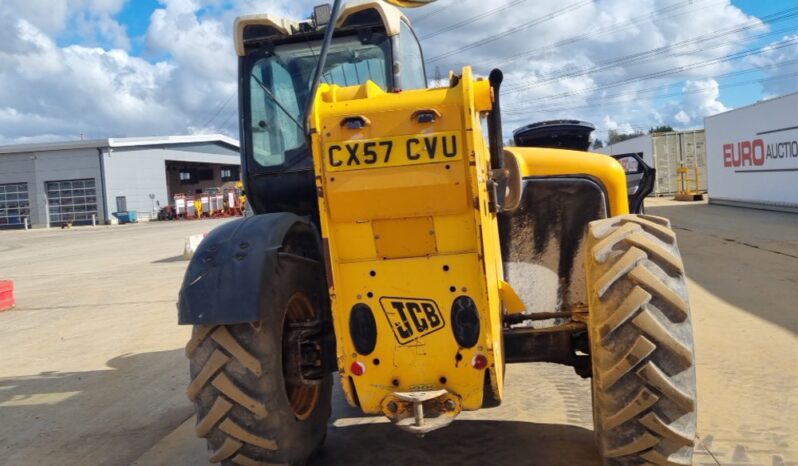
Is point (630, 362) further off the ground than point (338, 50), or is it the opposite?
point (338, 50)

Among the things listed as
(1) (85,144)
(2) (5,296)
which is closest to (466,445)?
(2) (5,296)

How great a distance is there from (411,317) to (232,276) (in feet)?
3.00

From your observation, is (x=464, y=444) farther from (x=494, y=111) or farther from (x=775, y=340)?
(x=775, y=340)

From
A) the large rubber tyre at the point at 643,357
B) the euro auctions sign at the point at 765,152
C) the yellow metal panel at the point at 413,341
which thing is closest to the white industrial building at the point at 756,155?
the euro auctions sign at the point at 765,152

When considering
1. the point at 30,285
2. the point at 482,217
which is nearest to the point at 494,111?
the point at 482,217

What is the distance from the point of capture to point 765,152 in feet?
70.2

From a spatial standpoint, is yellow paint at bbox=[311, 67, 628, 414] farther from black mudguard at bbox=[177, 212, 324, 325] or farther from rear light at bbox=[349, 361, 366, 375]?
black mudguard at bbox=[177, 212, 324, 325]

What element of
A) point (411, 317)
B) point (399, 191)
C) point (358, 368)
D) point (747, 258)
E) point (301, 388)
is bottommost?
point (747, 258)

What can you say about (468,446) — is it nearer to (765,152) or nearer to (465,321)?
(465,321)

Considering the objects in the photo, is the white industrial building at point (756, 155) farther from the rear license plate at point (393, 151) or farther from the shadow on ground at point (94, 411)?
the rear license plate at point (393, 151)

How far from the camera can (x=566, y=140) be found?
682 cm

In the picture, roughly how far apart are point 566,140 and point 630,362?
13.2 ft

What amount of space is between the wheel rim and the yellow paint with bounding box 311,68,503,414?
607 mm

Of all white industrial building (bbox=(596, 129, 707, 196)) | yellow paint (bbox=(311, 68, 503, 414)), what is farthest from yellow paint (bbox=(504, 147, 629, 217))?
white industrial building (bbox=(596, 129, 707, 196))
